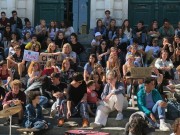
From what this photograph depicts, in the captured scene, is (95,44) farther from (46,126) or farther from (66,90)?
(46,126)

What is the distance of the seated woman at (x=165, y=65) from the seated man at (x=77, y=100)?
288cm

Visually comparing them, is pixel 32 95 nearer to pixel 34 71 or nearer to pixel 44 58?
pixel 34 71

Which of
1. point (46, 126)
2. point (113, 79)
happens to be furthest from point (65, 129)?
point (113, 79)

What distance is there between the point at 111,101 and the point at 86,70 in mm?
2408

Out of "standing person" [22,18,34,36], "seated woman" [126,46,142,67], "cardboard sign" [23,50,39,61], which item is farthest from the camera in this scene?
"standing person" [22,18,34,36]

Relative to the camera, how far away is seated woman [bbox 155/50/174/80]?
1598cm

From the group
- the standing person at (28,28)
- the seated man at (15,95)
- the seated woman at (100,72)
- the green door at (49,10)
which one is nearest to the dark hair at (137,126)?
the seated man at (15,95)

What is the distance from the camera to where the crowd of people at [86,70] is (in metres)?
13.6

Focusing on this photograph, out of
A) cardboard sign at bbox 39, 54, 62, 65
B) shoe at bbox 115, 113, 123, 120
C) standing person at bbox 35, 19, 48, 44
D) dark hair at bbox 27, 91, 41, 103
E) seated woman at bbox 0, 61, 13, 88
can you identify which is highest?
standing person at bbox 35, 19, 48, 44

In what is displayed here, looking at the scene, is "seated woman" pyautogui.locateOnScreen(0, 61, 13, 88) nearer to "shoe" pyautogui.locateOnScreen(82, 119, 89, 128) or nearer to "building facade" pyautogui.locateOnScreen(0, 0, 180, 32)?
"shoe" pyautogui.locateOnScreen(82, 119, 89, 128)

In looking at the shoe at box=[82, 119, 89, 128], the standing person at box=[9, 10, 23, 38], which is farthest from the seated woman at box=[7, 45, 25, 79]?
the shoe at box=[82, 119, 89, 128]

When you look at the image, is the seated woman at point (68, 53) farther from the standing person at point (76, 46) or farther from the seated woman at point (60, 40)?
the seated woman at point (60, 40)

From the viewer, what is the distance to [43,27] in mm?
19812

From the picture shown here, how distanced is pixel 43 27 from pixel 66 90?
6.00 m
